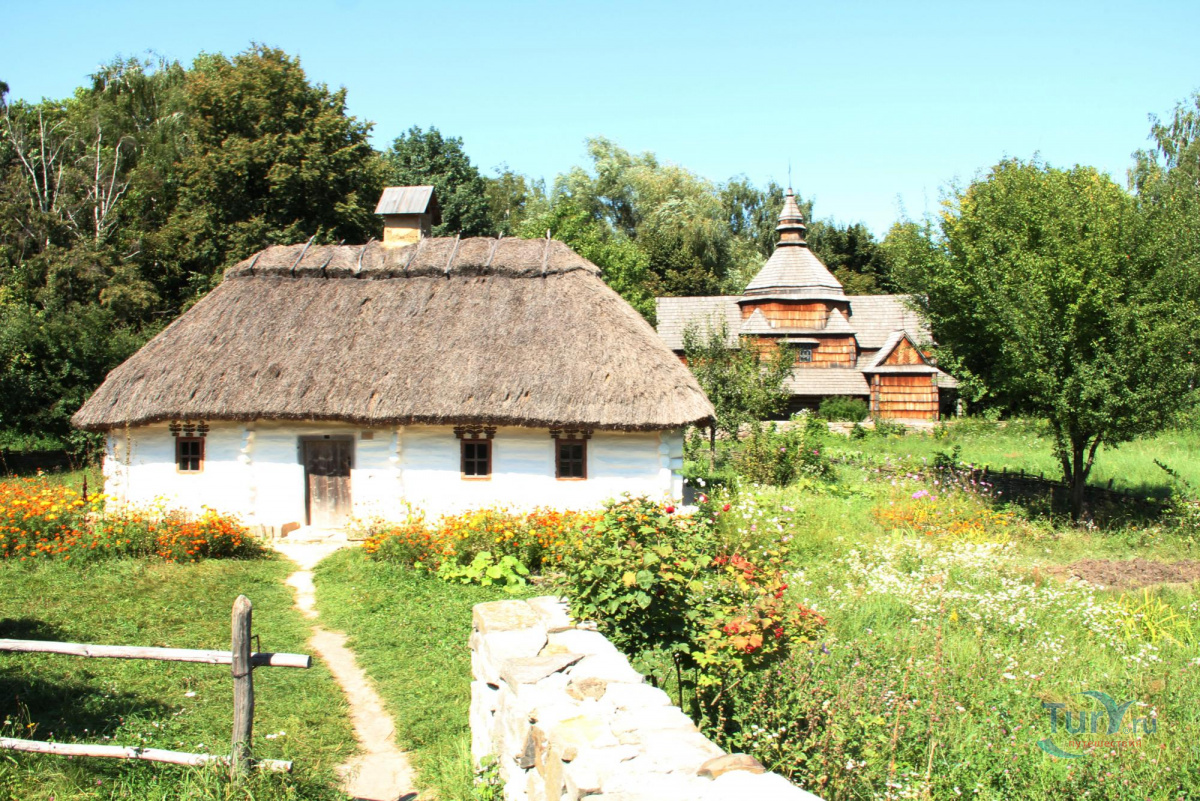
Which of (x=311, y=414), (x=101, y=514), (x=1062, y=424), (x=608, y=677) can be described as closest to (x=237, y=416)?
(x=311, y=414)

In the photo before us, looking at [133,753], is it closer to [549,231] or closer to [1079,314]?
[1079,314]

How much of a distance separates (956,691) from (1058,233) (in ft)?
33.1

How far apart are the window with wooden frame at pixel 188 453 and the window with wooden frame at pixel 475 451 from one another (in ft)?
15.4

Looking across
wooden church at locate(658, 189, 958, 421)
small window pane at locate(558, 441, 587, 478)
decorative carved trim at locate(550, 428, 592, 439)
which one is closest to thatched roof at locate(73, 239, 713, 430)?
decorative carved trim at locate(550, 428, 592, 439)

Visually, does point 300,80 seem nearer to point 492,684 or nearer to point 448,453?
point 448,453

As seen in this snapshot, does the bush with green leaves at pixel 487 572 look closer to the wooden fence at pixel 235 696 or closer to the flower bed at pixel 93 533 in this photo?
the flower bed at pixel 93 533

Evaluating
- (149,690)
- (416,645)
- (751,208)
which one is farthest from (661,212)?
(149,690)

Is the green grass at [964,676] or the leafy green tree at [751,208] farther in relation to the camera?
the leafy green tree at [751,208]

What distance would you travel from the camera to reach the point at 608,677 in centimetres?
455

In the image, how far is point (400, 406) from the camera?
44.0 feet

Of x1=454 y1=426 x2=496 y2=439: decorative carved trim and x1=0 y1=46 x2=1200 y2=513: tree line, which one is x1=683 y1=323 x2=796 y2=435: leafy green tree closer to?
x1=0 y1=46 x2=1200 y2=513: tree line

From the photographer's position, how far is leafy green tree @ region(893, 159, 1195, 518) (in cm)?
1248

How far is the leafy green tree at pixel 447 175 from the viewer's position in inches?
1358

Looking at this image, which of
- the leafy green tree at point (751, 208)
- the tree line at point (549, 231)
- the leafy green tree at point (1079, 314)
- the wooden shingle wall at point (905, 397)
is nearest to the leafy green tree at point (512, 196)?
the tree line at point (549, 231)
